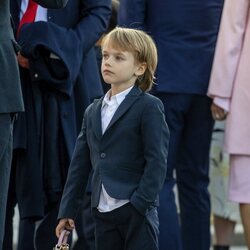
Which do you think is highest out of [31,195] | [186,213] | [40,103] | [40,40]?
[40,40]

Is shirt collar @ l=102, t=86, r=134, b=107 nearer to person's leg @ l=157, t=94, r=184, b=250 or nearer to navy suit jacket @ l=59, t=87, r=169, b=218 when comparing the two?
navy suit jacket @ l=59, t=87, r=169, b=218

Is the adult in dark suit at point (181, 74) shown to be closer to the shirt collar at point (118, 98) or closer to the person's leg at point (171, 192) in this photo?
the person's leg at point (171, 192)

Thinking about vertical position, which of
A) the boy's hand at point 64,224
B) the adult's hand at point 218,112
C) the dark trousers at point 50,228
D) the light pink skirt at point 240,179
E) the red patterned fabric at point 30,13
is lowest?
the dark trousers at point 50,228

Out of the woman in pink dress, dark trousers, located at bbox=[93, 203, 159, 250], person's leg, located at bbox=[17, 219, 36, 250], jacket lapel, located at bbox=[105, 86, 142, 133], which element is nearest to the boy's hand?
dark trousers, located at bbox=[93, 203, 159, 250]

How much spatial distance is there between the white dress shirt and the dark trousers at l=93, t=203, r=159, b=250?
2 centimetres

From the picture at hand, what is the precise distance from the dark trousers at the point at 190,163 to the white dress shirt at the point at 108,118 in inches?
48.1

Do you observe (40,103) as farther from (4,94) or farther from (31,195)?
(4,94)

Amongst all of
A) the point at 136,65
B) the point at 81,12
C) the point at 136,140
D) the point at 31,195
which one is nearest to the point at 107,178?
the point at 136,140

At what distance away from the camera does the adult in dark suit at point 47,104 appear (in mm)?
Result: 4785

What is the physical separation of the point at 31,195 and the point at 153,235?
102 cm

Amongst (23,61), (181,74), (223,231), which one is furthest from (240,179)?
(23,61)

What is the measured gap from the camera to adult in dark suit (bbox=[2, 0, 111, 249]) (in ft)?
15.7

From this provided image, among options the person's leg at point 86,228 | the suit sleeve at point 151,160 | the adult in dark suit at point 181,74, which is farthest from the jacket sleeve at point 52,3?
the person's leg at point 86,228

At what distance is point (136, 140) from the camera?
12.9 feet
